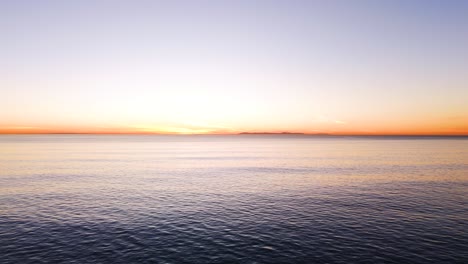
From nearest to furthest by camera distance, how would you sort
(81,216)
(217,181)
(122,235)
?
(122,235) < (81,216) < (217,181)

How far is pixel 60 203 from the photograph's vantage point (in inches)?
2163

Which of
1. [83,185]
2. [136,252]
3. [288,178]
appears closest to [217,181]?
[288,178]

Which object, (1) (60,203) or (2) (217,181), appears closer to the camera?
(1) (60,203)

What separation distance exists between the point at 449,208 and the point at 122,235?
52.6 m

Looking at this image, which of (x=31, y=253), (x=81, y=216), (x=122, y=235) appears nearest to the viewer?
(x=31, y=253)

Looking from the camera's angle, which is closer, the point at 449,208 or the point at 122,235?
the point at 122,235

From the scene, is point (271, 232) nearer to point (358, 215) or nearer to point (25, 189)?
point (358, 215)

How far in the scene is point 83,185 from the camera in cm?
7450

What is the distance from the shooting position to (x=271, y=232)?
40.0 metres

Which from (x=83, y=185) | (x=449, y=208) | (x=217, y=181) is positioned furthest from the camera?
(x=217, y=181)

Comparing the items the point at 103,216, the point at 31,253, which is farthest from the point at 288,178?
the point at 31,253

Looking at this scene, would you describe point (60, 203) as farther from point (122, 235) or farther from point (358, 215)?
point (358, 215)

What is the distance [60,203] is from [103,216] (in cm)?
1360

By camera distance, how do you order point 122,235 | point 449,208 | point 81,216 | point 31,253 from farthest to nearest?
1. point 449,208
2. point 81,216
3. point 122,235
4. point 31,253
